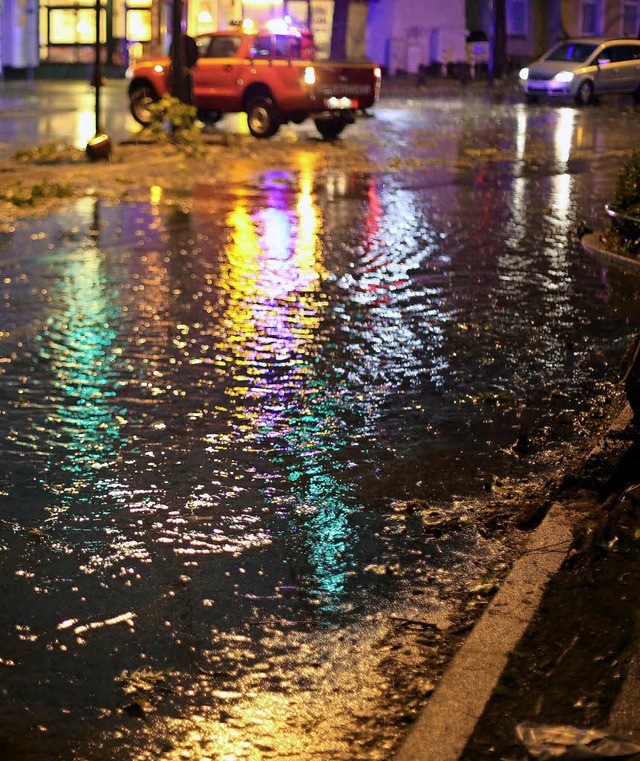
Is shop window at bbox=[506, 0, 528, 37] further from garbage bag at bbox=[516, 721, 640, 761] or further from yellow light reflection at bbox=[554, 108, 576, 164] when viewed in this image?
garbage bag at bbox=[516, 721, 640, 761]

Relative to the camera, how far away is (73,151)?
70.8 ft

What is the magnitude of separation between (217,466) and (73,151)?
15913mm

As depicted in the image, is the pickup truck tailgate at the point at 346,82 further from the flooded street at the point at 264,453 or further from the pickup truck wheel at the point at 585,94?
the pickup truck wheel at the point at 585,94

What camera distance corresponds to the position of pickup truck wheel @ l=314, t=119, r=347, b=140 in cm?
2631

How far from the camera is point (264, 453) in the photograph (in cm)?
694

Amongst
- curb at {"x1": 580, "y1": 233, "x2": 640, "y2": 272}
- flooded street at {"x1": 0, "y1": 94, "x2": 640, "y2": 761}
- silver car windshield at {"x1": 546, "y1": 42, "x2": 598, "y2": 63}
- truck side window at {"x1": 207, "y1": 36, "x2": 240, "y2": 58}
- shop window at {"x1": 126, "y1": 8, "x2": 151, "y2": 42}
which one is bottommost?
flooded street at {"x1": 0, "y1": 94, "x2": 640, "y2": 761}

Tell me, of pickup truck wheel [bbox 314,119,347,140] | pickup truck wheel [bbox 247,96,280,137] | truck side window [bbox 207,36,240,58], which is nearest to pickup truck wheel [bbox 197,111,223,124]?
truck side window [bbox 207,36,240,58]

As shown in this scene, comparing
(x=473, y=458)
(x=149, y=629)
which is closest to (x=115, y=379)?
(x=473, y=458)

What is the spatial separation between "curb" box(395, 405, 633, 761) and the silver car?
33917 mm

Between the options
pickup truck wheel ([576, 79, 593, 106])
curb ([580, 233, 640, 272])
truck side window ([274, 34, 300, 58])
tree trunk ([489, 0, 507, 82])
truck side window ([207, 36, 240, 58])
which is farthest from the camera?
tree trunk ([489, 0, 507, 82])

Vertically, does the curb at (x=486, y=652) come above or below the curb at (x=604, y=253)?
below

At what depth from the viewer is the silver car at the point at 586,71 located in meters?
37.8

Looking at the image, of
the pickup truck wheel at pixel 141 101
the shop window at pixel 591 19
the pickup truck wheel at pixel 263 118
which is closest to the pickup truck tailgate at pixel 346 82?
the pickup truck wheel at pixel 263 118

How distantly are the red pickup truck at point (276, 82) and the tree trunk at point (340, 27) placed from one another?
2400cm
